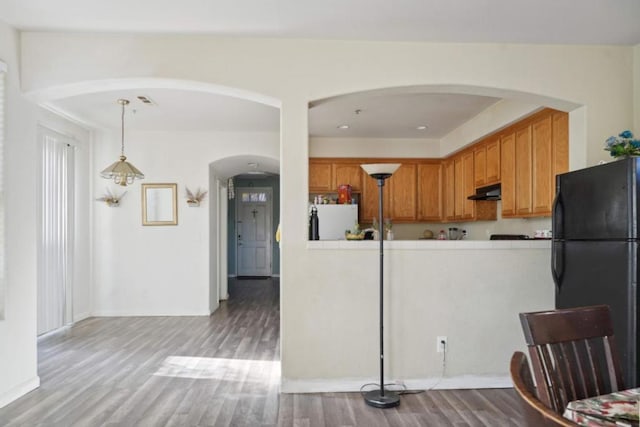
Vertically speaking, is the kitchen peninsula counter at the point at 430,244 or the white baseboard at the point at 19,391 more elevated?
the kitchen peninsula counter at the point at 430,244

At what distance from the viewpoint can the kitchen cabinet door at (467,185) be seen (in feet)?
18.4

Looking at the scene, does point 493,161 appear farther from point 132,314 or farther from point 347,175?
point 132,314

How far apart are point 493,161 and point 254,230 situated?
686 cm

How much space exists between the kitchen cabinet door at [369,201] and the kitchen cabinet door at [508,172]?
2.02m

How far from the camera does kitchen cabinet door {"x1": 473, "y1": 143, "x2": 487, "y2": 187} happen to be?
5.21 metres

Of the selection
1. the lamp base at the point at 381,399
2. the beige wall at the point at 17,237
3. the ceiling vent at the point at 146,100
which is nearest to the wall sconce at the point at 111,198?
the ceiling vent at the point at 146,100

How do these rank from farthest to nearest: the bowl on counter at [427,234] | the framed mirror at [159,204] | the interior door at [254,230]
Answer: the interior door at [254,230] < the bowl on counter at [427,234] < the framed mirror at [159,204]

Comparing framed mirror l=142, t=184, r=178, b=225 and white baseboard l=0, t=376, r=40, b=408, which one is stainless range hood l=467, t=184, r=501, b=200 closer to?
framed mirror l=142, t=184, r=178, b=225

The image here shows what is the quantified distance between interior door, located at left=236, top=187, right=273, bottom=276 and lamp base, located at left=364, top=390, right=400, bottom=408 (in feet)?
25.6

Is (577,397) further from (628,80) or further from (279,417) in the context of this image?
(628,80)

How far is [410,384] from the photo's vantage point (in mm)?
3242

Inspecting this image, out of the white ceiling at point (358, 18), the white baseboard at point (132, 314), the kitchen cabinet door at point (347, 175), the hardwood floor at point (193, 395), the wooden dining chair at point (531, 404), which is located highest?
the white ceiling at point (358, 18)

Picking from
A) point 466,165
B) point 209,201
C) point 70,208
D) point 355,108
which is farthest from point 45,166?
point 466,165

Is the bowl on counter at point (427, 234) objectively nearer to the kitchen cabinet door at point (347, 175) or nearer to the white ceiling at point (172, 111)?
the kitchen cabinet door at point (347, 175)
